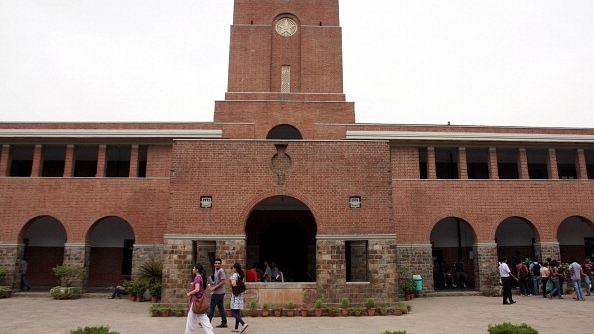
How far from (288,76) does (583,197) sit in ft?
51.0

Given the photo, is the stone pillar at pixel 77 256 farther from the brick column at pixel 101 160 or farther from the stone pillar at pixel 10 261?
the brick column at pixel 101 160

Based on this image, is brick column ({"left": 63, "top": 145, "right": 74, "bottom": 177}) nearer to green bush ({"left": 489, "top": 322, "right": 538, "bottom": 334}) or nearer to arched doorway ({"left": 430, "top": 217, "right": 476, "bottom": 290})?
arched doorway ({"left": 430, "top": 217, "right": 476, "bottom": 290})

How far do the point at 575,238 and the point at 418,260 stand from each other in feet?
31.2

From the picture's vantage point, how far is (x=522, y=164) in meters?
21.3

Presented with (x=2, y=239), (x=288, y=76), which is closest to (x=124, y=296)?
(x=2, y=239)

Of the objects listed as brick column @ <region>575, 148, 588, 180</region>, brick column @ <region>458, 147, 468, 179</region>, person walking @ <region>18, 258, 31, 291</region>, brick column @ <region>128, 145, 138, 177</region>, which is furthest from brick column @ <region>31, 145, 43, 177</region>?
brick column @ <region>575, 148, 588, 180</region>

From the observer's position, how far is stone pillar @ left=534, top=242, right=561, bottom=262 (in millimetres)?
20219

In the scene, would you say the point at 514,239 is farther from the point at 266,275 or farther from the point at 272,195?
the point at 272,195

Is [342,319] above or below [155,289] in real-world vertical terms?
below

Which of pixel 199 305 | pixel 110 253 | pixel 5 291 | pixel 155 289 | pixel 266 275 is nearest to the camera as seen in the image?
pixel 199 305

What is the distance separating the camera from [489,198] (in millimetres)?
20672

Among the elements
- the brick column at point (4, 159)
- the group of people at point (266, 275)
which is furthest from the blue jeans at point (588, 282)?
the brick column at point (4, 159)

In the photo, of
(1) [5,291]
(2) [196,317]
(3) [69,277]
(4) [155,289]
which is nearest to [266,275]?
(4) [155,289]

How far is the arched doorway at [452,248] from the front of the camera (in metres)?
22.2
